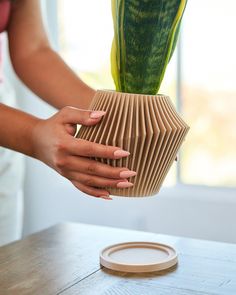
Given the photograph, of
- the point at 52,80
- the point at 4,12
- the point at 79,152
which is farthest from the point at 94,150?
the point at 4,12

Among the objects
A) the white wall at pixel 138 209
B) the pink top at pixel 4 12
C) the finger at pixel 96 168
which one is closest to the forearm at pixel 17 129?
the finger at pixel 96 168

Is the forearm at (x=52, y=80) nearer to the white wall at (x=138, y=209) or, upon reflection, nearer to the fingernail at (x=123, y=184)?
the fingernail at (x=123, y=184)

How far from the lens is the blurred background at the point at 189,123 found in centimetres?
220

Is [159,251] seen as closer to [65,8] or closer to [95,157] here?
[95,157]

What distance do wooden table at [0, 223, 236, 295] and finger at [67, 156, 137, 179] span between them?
17 centimetres

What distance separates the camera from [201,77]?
2.27 m

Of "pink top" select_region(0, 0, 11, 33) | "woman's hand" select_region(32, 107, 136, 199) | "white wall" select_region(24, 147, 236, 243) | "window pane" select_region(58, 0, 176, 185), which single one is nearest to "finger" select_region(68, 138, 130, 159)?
"woman's hand" select_region(32, 107, 136, 199)

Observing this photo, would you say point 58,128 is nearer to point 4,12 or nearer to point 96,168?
point 96,168

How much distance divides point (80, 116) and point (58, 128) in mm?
41

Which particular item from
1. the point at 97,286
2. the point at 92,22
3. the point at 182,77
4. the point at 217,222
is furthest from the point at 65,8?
the point at 97,286

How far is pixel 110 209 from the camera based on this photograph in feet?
7.79

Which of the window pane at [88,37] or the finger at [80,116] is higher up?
the window pane at [88,37]

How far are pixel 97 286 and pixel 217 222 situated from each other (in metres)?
1.33

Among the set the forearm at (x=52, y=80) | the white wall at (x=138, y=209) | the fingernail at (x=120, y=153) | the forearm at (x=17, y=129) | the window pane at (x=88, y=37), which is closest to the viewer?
the fingernail at (x=120, y=153)
